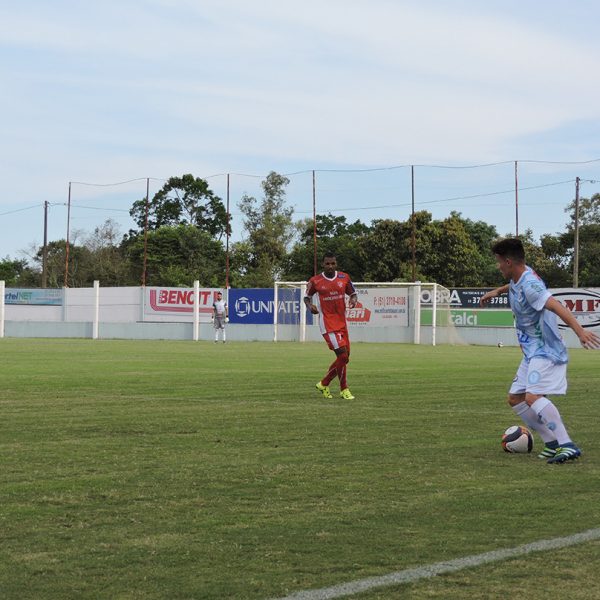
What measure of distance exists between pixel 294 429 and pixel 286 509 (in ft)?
15.2

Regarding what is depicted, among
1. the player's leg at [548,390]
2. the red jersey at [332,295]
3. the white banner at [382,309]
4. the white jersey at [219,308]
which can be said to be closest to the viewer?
the player's leg at [548,390]

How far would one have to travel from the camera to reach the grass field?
16.1ft

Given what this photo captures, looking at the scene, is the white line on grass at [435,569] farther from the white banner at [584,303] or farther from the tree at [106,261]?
the tree at [106,261]

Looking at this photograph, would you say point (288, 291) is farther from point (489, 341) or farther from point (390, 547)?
point (390, 547)

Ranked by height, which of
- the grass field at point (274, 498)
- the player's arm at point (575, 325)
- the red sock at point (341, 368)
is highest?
the player's arm at point (575, 325)

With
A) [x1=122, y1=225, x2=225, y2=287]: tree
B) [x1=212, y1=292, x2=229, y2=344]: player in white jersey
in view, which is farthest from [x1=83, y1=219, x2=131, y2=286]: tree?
[x1=212, y1=292, x2=229, y2=344]: player in white jersey

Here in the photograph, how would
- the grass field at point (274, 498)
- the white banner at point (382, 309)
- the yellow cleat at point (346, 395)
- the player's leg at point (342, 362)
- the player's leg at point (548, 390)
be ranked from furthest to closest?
the white banner at point (382, 309)
the player's leg at point (342, 362)
the yellow cleat at point (346, 395)
the player's leg at point (548, 390)
the grass field at point (274, 498)

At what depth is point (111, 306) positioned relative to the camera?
52719 millimetres

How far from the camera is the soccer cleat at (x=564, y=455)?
28.9 ft

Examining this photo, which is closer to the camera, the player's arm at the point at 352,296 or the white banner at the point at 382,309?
the player's arm at the point at 352,296

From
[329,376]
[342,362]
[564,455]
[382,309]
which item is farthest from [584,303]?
[564,455]

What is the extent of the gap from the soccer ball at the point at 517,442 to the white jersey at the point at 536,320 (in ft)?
2.49

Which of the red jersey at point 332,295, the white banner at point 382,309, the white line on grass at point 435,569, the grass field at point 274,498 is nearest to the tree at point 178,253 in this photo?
the white banner at point 382,309

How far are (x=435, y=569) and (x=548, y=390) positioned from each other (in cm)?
415
